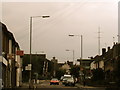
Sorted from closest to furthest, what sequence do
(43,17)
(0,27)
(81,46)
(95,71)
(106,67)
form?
(0,27) → (43,17) → (81,46) → (95,71) → (106,67)

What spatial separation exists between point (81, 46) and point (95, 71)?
43.2ft

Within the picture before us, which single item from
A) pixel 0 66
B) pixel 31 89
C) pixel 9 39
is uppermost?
pixel 9 39

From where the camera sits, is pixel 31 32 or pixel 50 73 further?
pixel 50 73

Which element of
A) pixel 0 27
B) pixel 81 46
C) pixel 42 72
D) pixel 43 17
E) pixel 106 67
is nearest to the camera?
pixel 0 27

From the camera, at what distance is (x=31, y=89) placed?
40781mm

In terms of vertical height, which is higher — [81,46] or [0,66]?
[81,46]

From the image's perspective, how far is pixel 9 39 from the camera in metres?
44.4

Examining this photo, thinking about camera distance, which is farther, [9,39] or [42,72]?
[42,72]

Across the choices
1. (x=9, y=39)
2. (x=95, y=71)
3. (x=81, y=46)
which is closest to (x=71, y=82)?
(x=81, y=46)

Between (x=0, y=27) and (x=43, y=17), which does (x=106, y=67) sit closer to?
(x=43, y=17)

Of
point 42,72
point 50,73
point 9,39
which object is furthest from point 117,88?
point 50,73

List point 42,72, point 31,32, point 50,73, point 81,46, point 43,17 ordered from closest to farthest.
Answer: point 43,17
point 31,32
point 81,46
point 42,72
point 50,73

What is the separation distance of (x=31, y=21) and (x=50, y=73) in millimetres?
113648

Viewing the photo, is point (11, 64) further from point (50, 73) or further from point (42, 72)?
point (50, 73)
